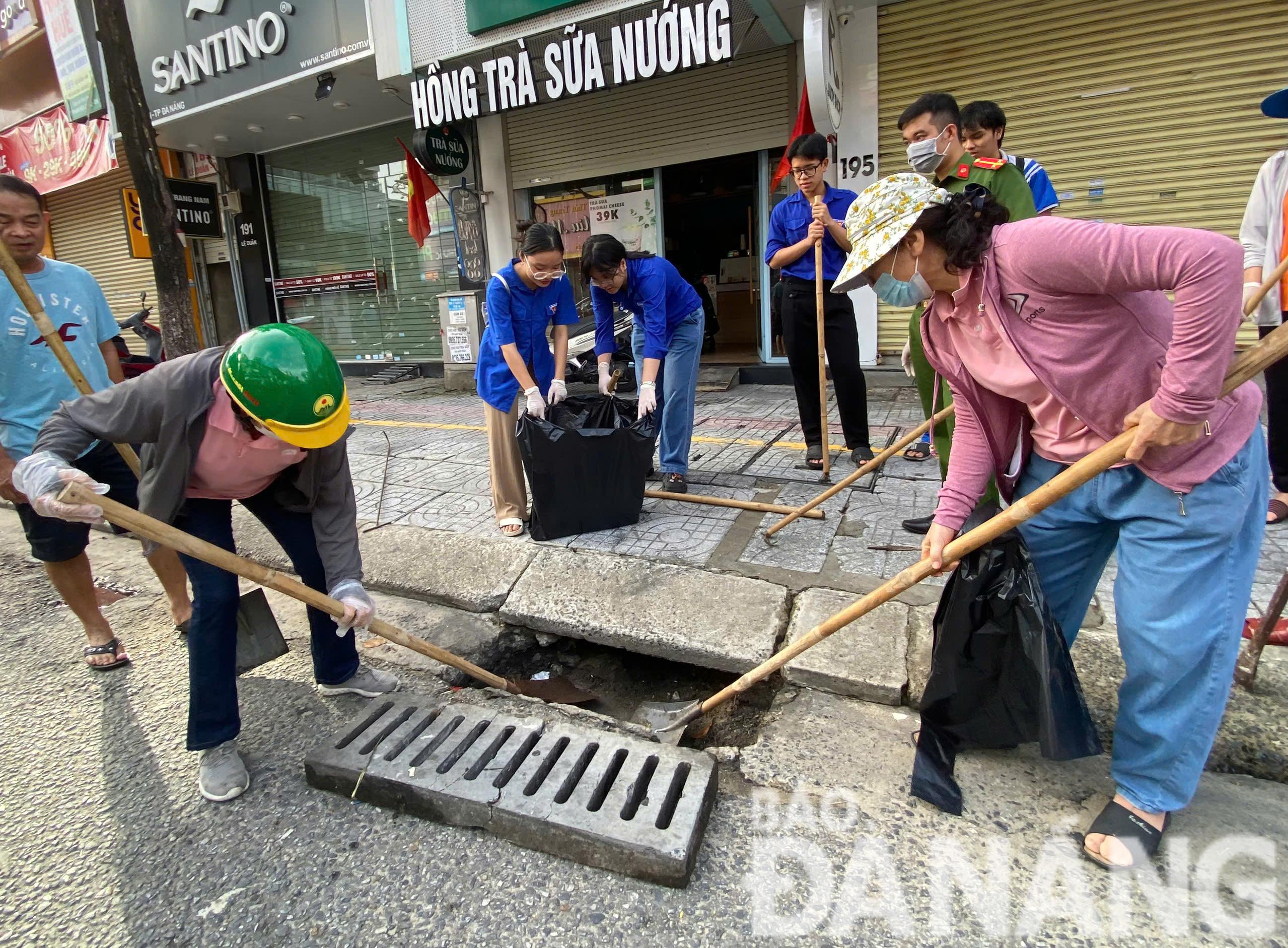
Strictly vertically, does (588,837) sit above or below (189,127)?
below

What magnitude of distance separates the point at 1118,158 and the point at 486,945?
746 centimetres

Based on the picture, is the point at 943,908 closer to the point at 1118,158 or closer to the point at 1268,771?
the point at 1268,771

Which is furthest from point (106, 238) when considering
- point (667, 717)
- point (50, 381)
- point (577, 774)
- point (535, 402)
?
point (577, 774)

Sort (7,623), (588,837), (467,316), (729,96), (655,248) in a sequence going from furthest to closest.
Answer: (467,316)
(655,248)
(729,96)
(7,623)
(588,837)

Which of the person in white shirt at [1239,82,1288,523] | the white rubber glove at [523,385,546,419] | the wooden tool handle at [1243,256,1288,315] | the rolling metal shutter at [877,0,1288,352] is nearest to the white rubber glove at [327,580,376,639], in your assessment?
the white rubber glove at [523,385,546,419]

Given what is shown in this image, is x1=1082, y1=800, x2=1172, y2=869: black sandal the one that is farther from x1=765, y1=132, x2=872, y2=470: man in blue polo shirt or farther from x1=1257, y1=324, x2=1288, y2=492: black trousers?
x1=765, y1=132, x2=872, y2=470: man in blue polo shirt

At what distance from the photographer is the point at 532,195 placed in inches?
371

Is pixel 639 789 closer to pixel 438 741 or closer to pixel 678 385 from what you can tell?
pixel 438 741

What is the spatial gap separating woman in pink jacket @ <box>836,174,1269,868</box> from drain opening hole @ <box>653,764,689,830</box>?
3.03ft

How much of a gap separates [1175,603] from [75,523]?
3568 mm

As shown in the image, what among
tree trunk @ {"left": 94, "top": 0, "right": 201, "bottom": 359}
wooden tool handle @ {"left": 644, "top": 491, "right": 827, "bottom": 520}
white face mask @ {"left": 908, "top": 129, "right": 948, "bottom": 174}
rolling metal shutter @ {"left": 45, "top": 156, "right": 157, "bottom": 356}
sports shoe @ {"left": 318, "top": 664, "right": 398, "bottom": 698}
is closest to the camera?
sports shoe @ {"left": 318, "top": 664, "right": 398, "bottom": 698}

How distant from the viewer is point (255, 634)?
229 cm

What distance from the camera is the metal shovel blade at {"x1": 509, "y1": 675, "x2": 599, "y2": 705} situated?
2654 millimetres

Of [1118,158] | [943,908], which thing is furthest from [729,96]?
[943,908]
